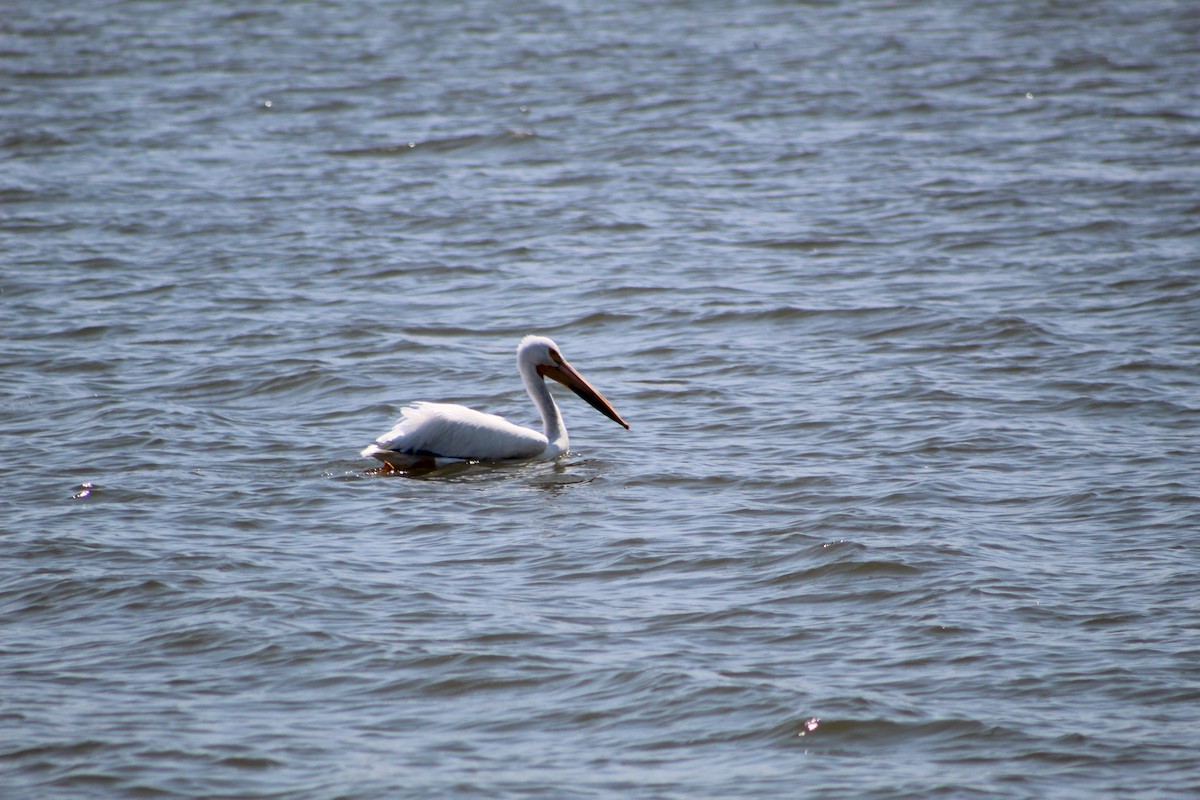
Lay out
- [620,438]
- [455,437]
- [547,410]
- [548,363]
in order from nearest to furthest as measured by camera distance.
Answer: [455,437] < [547,410] < [620,438] < [548,363]

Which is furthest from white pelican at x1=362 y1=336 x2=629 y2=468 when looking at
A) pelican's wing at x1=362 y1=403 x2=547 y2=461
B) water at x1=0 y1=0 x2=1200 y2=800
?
water at x1=0 y1=0 x2=1200 y2=800

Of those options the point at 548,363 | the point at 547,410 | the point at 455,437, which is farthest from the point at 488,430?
the point at 548,363

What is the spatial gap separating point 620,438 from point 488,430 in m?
0.80

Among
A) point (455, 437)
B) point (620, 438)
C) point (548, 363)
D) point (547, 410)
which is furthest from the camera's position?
point (548, 363)

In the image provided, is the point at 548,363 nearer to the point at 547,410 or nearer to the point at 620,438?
the point at 547,410

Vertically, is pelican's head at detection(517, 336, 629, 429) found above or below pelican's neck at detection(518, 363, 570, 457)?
above

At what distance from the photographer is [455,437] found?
7.53 m

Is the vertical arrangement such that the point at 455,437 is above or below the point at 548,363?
below

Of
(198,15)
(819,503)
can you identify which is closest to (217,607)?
(819,503)

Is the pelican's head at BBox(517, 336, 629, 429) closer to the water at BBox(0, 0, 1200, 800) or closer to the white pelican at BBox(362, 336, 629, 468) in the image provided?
the white pelican at BBox(362, 336, 629, 468)

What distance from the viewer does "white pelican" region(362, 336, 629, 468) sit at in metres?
7.41

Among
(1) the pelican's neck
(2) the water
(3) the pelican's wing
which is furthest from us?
(1) the pelican's neck

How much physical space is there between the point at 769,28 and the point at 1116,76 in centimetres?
572

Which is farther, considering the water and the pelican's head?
the pelican's head
